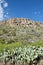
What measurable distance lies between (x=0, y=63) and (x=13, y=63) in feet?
2.63

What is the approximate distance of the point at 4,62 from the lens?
Result: 13.2 m

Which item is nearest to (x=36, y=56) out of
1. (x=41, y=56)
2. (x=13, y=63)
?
(x=41, y=56)

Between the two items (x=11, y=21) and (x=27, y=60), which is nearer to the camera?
(x=27, y=60)

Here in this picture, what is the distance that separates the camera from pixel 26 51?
13758 millimetres

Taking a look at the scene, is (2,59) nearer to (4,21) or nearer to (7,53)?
(7,53)

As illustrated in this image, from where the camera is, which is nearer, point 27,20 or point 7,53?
point 7,53

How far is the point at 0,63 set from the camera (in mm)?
13055

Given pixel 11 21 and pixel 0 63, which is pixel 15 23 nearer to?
pixel 11 21

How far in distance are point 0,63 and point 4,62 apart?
11.5 inches

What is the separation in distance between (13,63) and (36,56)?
4.86 ft

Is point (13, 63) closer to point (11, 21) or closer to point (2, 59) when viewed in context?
point (2, 59)

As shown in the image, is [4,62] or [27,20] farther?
[27,20]

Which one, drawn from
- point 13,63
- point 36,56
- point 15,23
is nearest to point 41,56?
point 36,56

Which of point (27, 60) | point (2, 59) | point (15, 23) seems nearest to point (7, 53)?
point (2, 59)
